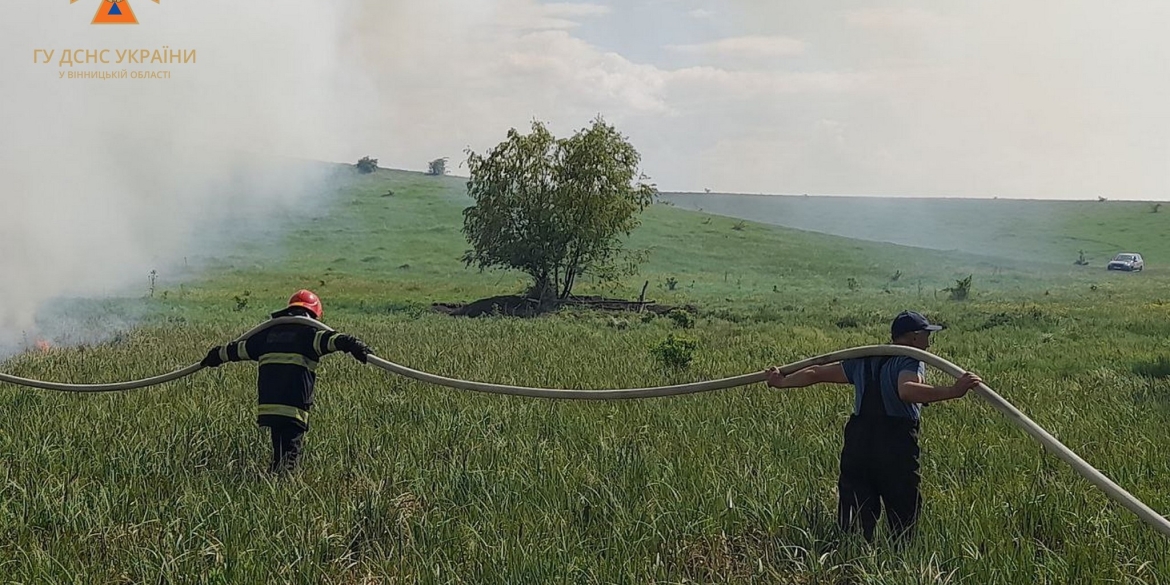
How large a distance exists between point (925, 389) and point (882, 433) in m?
0.44

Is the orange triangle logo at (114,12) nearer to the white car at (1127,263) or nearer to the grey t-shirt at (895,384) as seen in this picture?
the grey t-shirt at (895,384)

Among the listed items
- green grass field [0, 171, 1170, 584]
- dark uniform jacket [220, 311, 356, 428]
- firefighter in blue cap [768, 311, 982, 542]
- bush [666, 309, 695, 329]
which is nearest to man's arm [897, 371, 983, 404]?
firefighter in blue cap [768, 311, 982, 542]

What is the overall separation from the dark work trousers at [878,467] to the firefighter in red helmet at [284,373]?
370 cm

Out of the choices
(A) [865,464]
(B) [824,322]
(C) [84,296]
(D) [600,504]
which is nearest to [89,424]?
(D) [600,504]

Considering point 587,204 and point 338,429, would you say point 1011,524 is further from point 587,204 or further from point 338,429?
point 587,204

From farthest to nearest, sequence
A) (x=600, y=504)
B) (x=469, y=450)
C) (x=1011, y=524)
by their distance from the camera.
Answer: (x=469, y=450) → (x=600, y=504) → (x=1011, y=524)

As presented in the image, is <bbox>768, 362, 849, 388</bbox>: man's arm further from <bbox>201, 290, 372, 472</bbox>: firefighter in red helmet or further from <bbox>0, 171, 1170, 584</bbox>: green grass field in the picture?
<bbox>201, 290, 372, 472</bbox>: firefighter in red helmet

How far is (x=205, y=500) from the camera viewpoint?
626 cm

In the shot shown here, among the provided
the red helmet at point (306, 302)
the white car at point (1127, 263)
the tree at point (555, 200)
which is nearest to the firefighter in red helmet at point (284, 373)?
the red helmet at point (306, 302)

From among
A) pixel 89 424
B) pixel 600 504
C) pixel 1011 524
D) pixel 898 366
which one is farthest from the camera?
pixel 89 424

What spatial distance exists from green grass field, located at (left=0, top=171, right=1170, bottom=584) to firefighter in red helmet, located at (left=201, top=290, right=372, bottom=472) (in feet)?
1.00

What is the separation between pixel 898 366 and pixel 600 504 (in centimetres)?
221

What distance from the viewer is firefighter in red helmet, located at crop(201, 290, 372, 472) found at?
7199 mm

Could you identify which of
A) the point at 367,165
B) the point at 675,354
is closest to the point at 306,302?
the point at 675,354
